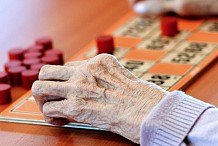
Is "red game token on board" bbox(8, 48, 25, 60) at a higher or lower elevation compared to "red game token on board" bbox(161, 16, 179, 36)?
lower

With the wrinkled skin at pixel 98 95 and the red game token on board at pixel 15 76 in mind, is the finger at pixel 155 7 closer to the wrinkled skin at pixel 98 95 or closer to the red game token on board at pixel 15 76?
the red game token on board at pixel 15 76

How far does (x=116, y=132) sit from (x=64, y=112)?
0.11m

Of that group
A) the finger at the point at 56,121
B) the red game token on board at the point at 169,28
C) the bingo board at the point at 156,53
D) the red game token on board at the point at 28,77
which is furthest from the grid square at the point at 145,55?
the finger at the point at 56,121

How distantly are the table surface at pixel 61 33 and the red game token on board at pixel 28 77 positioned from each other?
0.06 ft

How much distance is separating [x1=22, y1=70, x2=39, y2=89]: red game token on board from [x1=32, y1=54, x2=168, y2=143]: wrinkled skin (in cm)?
22

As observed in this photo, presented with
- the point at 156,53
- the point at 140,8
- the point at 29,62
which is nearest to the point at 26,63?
the point at 29,62

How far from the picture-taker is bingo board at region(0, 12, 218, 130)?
1276 millimetres

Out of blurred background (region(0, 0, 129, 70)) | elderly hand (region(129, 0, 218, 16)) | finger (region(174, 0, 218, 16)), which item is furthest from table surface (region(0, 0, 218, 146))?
finger (region(174, 0, 218, 16))

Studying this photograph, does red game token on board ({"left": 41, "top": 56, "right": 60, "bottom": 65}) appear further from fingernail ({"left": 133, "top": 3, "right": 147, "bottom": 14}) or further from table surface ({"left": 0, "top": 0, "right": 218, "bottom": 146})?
fingernail ({"left": 133, "top": 3, "right": 147, "bottom": 14})

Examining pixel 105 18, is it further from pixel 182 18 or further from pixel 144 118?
pixel 144 118

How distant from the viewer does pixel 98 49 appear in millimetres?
1541

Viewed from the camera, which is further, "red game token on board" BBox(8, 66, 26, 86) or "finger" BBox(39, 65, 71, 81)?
"red game token on board" BBox(8, 66, 26, 86)

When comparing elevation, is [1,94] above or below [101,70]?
below

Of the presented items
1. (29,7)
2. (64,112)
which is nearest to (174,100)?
(64,112)
